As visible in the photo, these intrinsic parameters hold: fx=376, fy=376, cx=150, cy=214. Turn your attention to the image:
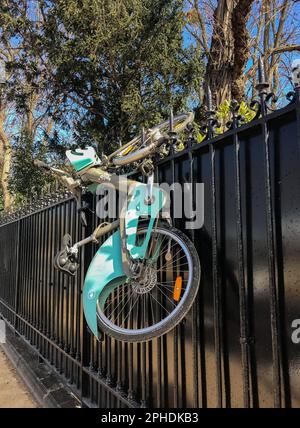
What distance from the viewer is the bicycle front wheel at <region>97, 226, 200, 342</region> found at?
2.21 meters

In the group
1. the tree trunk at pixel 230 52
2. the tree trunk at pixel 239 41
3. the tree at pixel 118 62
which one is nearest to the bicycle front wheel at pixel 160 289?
the tree trunk at pixel 230 52

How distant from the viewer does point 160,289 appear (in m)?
2.74

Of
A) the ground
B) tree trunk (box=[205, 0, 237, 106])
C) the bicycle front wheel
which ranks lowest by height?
the ground

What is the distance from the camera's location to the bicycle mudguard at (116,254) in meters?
2.56

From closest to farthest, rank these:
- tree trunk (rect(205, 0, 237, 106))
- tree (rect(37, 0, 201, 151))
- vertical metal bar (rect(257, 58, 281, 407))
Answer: vertical metal bar (rect(257, 58, 281, 407))
tree trunk (rect(205, 0, 237, 106))
tree (rect(37, 0, 201, 151))

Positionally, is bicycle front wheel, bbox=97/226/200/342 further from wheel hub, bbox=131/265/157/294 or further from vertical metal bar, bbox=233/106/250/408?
vertical metal bar, bbox=233/106/250/408

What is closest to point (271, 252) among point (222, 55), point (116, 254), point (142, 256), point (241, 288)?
point (241, 288)

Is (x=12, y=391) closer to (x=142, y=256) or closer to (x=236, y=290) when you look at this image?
(x=142, y=256)

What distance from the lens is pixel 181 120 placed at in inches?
112

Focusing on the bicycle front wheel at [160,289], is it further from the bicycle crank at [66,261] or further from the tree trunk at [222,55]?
the tree trunk at [222,55]

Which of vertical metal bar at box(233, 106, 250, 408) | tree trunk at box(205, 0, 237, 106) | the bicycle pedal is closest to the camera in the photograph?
vertical metal bar at box(233, 106, 250, 408)

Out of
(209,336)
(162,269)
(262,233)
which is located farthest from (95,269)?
(262,233)

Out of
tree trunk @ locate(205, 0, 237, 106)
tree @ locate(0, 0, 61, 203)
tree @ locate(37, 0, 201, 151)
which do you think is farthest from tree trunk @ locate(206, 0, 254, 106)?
tree @ locate(0, 0, 61, 203)

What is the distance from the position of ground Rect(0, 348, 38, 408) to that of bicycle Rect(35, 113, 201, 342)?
204 cm
